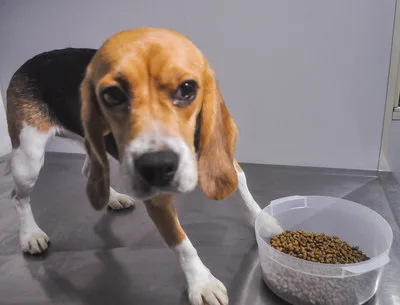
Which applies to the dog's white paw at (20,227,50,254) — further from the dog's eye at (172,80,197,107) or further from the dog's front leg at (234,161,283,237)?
the dog's eye at (172,80,197,107)

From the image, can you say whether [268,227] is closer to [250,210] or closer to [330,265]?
[250,210]

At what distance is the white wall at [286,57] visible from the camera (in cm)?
163

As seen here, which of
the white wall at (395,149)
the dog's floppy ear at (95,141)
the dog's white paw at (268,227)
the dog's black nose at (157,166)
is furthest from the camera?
the white wall at (395,149)

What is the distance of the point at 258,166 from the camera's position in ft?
6.25

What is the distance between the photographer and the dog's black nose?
0.73 m

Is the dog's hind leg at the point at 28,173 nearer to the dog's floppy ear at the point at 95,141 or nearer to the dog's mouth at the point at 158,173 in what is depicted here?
the dog's floppy ear at the point at 95,141

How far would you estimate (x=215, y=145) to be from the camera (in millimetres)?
951

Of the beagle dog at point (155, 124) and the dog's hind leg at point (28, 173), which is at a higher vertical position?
the beagle dog at point (155, 124)

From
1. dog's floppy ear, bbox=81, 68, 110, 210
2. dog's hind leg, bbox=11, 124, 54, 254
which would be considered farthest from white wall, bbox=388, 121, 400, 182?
dog's hind leg, bbox=11, 124, 54, 254

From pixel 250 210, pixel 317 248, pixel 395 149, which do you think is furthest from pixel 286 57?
pixel 317 248

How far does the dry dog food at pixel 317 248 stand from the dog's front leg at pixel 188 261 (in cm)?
21

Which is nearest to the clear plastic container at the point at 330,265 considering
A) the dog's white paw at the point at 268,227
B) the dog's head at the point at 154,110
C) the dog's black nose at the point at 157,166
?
the dog's white paw at the point at 268,227

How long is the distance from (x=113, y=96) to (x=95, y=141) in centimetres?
15

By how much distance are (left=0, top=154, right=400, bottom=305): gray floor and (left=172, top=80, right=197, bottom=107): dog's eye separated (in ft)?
1.81
